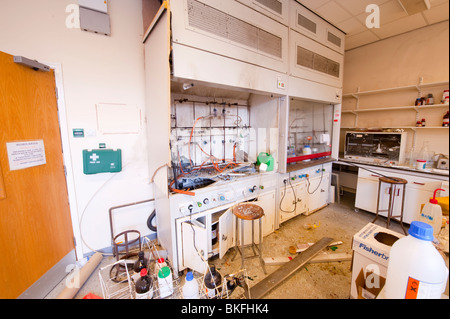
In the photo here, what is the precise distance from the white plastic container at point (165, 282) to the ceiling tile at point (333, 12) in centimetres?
328

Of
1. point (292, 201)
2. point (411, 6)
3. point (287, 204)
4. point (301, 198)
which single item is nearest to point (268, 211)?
point (287, 204)

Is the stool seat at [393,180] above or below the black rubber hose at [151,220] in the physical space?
above

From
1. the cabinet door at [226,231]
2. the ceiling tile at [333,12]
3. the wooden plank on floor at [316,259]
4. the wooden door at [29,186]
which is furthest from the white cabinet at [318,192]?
the wooden door at [29,186]

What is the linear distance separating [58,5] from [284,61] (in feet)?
7.28

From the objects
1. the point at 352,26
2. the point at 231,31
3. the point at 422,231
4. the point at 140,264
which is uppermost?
the point at 352,26

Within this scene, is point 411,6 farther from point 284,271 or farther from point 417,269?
point 284,271

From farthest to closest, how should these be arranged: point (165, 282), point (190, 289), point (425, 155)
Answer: point (165, 282) → point (190, 289) → point (425, 155)

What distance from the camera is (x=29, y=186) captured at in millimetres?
1460

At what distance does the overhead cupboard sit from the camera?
1.50m

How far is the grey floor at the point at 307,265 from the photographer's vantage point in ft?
5.10

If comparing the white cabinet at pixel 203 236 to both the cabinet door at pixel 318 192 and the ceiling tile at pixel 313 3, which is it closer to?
the cabinet door at pixel 318 192

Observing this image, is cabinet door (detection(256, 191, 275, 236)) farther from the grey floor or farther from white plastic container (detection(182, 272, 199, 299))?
white plastic container (detection(182, 272, 199, 299))

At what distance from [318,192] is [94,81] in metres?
3.30
